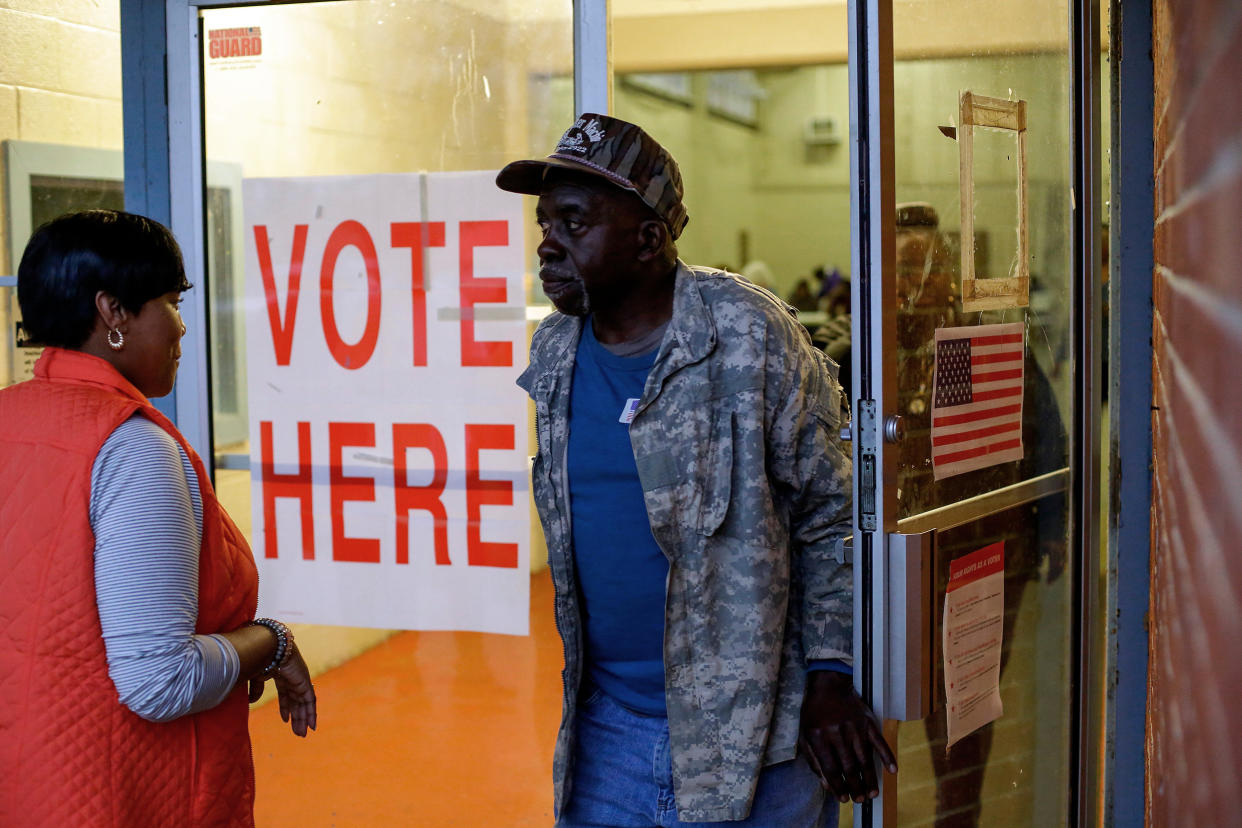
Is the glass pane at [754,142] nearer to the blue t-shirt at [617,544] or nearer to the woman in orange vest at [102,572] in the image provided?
the blue t-shirt at [617,544]

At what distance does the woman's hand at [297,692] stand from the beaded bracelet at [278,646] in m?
0.02

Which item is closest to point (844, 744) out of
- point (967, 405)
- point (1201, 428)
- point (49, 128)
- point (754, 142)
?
point (967, 405)

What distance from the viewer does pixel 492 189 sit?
284 cm

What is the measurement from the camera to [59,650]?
164 centimetres

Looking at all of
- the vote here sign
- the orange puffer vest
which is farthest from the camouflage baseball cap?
the vote here sign

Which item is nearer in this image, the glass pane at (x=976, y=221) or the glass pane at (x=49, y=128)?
the glass pane at (x=976, y=221)

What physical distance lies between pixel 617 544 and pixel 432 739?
1311 millimetres

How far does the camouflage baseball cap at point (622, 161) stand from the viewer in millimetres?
1920

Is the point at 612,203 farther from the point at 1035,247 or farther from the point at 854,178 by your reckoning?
the point at 1035,247

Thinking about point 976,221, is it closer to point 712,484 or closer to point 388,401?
point 712,484

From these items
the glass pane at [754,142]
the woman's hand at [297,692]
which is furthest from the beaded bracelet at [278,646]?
the glass pane at [754,142]

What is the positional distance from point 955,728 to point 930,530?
376 millimetres

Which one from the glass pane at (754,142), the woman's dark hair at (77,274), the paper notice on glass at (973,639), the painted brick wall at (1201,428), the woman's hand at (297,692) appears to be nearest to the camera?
the painted brick wall at (1201,428)

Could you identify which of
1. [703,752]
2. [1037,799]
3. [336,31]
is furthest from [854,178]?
[336,31]
